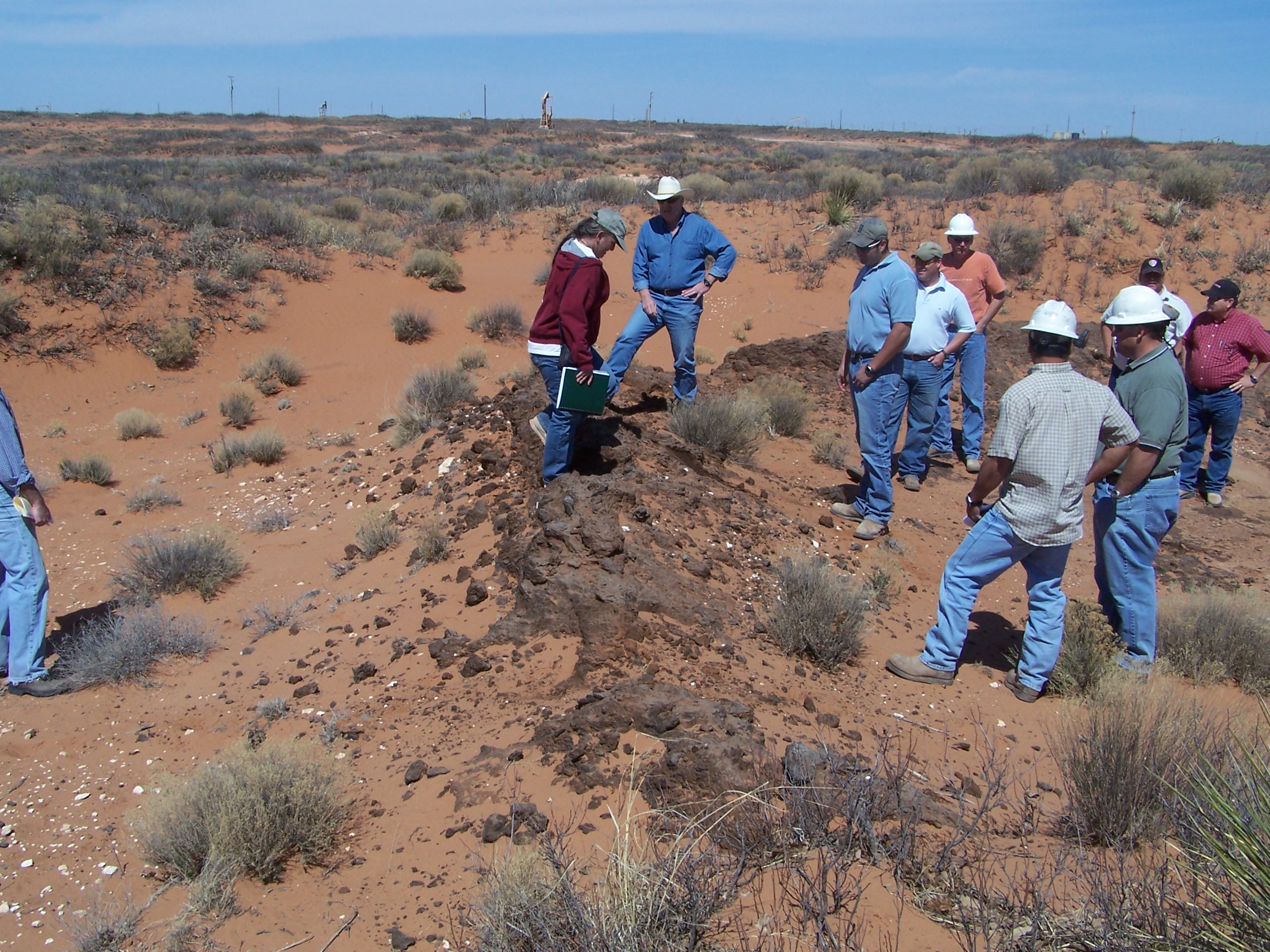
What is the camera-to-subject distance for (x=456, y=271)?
15789 millimetres

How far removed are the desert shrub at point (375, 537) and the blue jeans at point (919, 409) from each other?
4121 mm

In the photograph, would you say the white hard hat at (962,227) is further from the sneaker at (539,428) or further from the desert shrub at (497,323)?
the desert shrub at (497,323)

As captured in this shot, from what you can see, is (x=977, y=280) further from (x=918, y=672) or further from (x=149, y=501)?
(x=149, y=501)

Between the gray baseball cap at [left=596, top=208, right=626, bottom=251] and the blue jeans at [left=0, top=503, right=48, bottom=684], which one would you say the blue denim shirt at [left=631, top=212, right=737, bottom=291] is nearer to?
the gray baseball cap at [left=596, top=208, right=626, bottom=251]

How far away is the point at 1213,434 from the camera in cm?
772

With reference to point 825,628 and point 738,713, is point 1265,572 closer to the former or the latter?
point 825,628

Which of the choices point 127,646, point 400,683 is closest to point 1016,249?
point 400,683

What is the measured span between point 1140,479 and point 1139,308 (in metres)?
0.85

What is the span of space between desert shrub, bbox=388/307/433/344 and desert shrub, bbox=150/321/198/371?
9.95ft

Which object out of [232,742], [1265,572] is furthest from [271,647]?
[1265,572]

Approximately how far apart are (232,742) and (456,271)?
12.8 meters

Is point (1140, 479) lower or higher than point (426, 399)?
higher

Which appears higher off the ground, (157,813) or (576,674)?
(576,674)

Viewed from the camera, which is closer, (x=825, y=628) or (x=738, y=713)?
(x=738, y=713)
